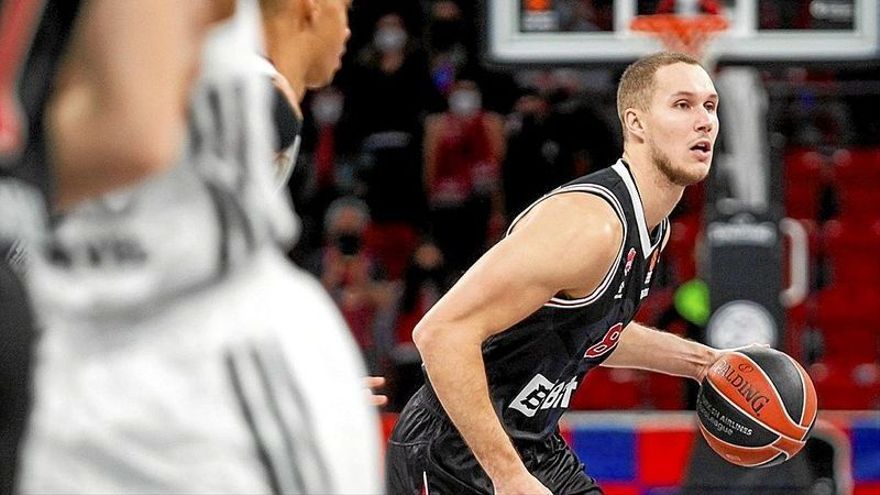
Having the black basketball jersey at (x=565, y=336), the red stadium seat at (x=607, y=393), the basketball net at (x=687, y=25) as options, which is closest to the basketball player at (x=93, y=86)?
the black basketball jersey at (x=565, y=336)

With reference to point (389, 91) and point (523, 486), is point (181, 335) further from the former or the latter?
point (389, 91)

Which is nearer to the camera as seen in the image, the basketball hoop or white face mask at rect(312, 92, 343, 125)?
the basketball hoop

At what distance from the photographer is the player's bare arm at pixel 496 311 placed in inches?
130

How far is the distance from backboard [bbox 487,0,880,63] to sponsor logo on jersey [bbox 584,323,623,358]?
12.0ft

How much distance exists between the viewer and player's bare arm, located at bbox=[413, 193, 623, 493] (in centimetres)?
329

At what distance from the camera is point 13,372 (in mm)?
2066

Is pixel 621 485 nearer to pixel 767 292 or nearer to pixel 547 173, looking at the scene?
pixel 767 292

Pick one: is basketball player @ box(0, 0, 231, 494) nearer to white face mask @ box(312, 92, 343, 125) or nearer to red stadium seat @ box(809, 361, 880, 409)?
red stadium seat @ box(809, 361, 880, 409)

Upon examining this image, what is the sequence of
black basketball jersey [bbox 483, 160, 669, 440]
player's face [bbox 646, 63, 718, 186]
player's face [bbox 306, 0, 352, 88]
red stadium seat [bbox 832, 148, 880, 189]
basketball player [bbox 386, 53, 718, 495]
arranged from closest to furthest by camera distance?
player's face [bbox 306, 0, 352, 88], basketball player [bbox 386, 53, 718, 495], black basketball jersey [bbox 483, 160, 669, 440], player's face [bbox 646, 63, 718, 186], red stadium seat [bbox 832, 148, 880, 189]

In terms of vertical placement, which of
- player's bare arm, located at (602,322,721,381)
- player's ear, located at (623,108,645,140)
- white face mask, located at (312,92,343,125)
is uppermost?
player's ear, located at (623,108,645,140)

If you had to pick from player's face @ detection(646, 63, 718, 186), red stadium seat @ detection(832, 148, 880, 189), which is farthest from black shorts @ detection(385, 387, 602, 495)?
red stadium seat @ detection(832, 148, 880, 189)

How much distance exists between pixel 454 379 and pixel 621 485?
4.04 m

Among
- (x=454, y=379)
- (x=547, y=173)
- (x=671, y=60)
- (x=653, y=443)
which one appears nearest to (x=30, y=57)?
(x=454, y=379)

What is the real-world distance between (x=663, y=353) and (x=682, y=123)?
0.58m
